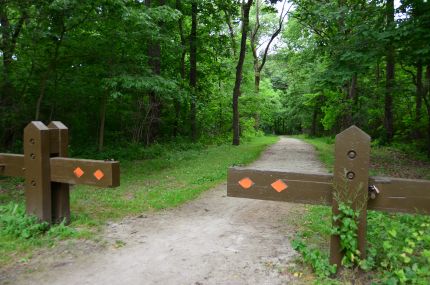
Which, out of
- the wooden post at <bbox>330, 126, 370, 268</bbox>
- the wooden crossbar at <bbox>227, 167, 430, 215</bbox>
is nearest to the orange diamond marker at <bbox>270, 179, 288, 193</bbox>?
the wooden crossbar at <bbox>227, 167, 430, 215</bbox>

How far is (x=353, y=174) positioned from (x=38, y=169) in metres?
4.13

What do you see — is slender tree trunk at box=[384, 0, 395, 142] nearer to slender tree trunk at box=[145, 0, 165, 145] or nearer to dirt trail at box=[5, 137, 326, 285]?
dirt trail at box=[5, 137, 326, 285]

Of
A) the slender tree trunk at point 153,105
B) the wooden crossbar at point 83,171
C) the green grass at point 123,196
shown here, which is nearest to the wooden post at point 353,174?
the wooden crossbar at point 83,171

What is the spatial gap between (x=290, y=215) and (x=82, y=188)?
5.43 meters

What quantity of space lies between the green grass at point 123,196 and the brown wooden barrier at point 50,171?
0.28m

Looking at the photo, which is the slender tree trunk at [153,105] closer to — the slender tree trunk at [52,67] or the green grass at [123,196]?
the green grass at [123,196]

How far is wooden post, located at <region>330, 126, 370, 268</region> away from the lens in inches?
141

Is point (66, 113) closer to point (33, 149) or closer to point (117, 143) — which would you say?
point (117, 143)

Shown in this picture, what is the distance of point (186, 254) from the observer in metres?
4.45

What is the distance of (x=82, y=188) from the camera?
9.34 metres

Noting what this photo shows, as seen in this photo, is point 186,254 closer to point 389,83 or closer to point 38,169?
point 38,169

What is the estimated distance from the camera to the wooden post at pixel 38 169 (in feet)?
17.3

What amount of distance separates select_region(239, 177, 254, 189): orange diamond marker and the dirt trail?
2.80 ft

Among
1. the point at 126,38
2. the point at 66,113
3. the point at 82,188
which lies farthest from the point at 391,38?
the point at 66,113
